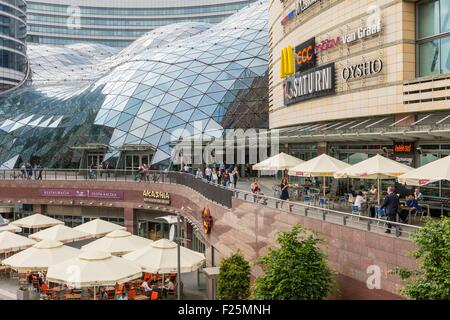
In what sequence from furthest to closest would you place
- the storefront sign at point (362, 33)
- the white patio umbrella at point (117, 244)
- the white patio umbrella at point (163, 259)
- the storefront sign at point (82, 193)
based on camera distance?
the storefront sign at point (82, 193) → the white patio umbrella at point (117, 244) → the white patio umbrella at point (163, 259) → the storefront sign at point (362, 33)

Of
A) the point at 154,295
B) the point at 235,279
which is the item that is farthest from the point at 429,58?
the point at 154,295

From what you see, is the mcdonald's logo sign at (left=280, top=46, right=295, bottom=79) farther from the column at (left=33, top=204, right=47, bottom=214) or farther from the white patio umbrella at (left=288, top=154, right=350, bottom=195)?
the column at (left=33, top=204, right=47, bottom=214)

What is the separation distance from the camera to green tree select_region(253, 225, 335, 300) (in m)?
12.4

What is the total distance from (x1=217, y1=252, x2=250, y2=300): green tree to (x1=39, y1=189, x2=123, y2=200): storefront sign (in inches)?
909

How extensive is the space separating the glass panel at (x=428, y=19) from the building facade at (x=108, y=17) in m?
123

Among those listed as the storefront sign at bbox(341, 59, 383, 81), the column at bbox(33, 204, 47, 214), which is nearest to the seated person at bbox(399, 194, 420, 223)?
the storefront sign at bbox(341, 59, 383, 81)

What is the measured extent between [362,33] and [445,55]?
424 centimetres

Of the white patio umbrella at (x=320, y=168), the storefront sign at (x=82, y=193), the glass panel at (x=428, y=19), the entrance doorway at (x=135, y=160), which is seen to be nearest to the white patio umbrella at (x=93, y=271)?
the white patio umbrella at (x=320, y=168)

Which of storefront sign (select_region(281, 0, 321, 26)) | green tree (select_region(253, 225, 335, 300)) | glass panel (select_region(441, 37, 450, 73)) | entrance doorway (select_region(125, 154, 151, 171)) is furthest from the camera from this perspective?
entrance doorway (select_region(125, 154, 151, 171))

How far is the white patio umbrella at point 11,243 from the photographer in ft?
91.9

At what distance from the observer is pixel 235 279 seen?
59.5 ft

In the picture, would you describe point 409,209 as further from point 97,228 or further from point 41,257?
point 97,228

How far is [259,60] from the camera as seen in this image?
5056 cm

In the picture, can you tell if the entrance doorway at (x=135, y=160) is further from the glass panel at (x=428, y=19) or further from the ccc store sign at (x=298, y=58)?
the glass panel at (x=428, y=19)
